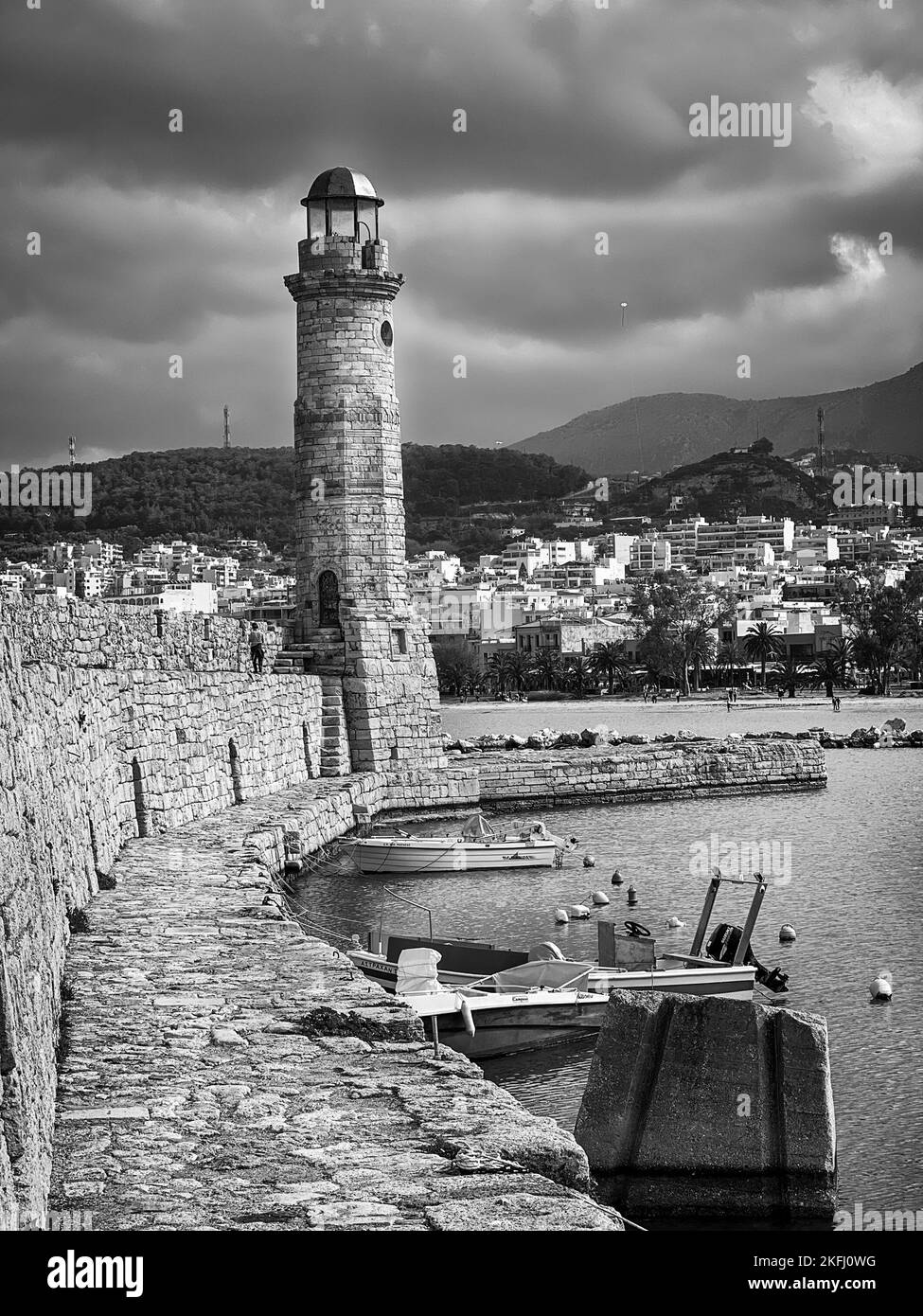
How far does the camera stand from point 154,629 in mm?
22891

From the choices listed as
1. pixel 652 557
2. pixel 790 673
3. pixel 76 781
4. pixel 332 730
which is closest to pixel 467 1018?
pixel 76 781

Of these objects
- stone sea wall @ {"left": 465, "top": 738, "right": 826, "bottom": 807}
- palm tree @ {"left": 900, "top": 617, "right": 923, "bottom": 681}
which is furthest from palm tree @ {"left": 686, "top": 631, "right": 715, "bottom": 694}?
stone sea wall @ {"left": 465, "top": 738, "right": 826, "bottom": 807}

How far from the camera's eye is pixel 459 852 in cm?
2502

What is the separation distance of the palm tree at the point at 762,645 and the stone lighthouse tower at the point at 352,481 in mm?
69039

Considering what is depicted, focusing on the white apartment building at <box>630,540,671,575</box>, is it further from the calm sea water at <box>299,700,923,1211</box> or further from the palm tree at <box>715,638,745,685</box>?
the calm sea water at <box>299,700,923,1211</box>

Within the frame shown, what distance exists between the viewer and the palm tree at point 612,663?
102750 millimetres

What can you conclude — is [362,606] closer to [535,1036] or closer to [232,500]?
[535,1036]

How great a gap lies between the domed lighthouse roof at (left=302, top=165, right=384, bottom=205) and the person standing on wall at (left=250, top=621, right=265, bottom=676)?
854 cm

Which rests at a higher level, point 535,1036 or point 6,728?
point 6,728

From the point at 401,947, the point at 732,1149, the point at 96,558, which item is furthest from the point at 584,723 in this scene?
the point at 732,1149

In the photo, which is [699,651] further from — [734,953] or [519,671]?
[734,953]

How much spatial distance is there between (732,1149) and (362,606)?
2153 centimetres

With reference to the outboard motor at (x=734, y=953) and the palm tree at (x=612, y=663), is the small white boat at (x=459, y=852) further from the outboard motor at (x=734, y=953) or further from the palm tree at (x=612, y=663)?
the palm tree at (x=612, y=663)

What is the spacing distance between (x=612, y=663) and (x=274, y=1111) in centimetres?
9548
